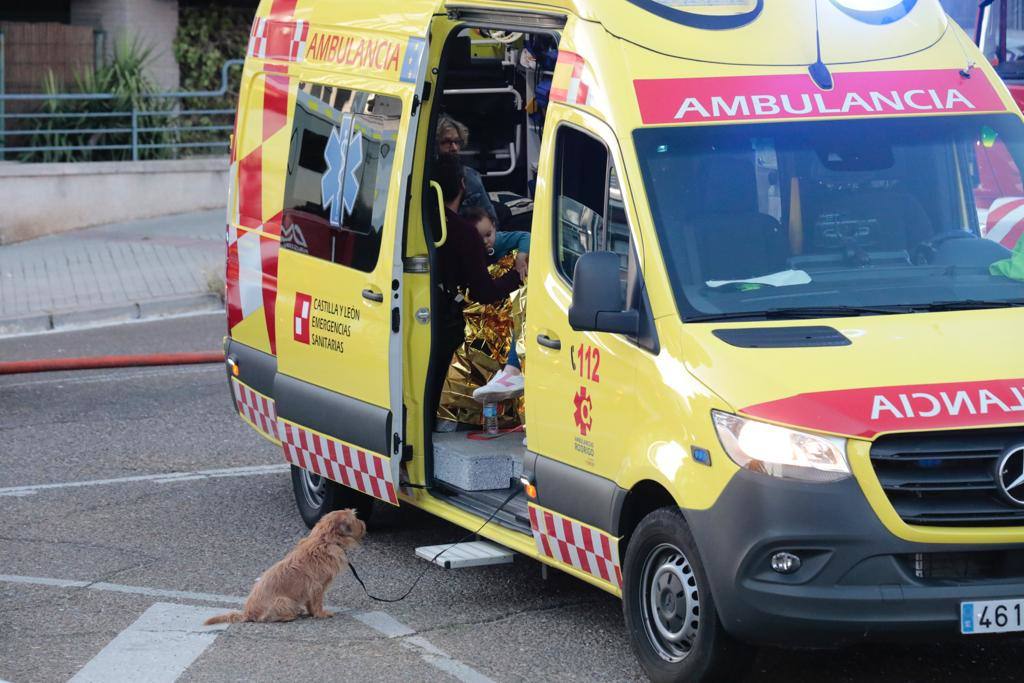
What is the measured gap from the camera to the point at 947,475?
546 cm

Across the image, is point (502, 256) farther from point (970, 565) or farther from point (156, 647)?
point (970, 565)

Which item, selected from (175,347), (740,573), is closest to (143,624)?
(740,573)

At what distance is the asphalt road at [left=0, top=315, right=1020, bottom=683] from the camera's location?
6.61 m

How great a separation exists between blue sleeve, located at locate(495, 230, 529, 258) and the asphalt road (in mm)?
1479

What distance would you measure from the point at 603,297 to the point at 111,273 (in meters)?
13.1

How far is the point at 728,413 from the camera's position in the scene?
555 cm

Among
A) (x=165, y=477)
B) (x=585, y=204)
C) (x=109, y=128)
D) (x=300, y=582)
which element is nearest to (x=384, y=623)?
(x=300, y=582)

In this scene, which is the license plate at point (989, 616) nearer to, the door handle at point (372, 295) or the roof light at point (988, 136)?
the roof light at point (988, 136)

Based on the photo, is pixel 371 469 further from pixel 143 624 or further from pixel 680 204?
pixel 680 204

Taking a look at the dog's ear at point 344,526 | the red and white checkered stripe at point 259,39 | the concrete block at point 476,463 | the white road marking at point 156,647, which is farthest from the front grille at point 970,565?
the red and white checkered stripe at point 259,39

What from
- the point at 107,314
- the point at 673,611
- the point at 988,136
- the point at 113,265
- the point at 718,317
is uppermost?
the point at 988,136

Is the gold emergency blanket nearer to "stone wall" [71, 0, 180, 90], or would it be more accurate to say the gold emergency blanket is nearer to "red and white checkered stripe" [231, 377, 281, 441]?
"red and white checkered stripe" [231, 377, 281, 441]

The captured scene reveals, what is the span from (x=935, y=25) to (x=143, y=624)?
4101mm

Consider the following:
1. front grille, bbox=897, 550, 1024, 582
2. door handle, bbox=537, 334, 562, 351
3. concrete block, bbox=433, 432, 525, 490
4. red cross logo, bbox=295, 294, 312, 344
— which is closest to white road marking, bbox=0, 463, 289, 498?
red cross logo, bbox=295, 294, 312, 344
